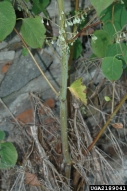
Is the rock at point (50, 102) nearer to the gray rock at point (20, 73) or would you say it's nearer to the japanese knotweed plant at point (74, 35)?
the gray rock at point (20, 73)

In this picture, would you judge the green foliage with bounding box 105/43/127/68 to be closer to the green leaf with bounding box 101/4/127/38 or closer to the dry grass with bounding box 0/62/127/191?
the green leaf with bounding box 101/4/127/38

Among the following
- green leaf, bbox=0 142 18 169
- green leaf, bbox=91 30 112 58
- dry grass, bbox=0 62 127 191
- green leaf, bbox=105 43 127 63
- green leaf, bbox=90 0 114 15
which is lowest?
dry grass, bbox=0 62 127 191

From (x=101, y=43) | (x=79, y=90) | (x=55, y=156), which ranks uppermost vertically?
(x=101, y=43)

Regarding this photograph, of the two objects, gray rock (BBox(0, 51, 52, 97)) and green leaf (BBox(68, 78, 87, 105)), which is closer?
green leaf (BBox(68, 78, 87, 105))

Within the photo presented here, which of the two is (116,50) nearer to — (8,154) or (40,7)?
(40,7)

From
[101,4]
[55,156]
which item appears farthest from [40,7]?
[55,156]

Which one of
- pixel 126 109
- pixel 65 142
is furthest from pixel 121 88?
pixel 65 142

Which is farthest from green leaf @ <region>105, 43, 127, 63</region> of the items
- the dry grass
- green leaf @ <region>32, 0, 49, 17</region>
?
the dry grass
